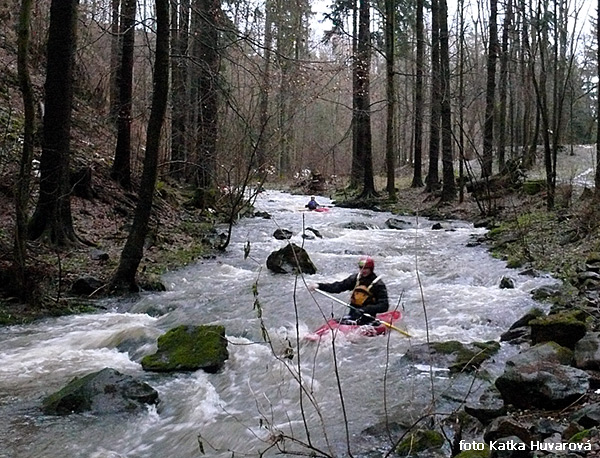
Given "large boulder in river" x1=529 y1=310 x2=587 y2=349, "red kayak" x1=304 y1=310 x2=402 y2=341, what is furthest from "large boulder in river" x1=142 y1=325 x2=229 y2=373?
"large boulder in river" x1=529 y1=310 x2=587 y2=349

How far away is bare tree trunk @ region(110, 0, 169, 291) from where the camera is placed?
27.4ft

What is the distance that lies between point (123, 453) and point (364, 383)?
7.97ft

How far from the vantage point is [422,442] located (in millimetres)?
4355

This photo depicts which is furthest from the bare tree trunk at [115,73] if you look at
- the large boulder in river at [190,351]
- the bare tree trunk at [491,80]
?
the bare tree trunk at [491,80]

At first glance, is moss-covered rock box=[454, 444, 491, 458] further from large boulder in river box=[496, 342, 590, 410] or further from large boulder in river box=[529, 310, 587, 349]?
large boulder in river box=[529, 310, 587, 349]

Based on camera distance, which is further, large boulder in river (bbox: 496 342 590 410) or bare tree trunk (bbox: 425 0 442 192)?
bare tree trunk (bbox: 425 0 442 192)

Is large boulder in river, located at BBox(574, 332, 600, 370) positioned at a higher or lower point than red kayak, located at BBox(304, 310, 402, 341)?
higher

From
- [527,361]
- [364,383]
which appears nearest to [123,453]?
[364,383]

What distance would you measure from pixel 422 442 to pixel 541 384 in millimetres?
1124

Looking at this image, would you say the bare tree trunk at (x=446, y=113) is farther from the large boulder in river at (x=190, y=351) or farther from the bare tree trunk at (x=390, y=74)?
the large boulder in river at (x=190, y=351)

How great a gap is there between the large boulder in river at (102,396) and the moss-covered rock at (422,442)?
233cm

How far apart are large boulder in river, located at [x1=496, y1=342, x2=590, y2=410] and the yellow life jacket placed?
304 centimetres

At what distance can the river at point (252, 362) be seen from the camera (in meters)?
4.78

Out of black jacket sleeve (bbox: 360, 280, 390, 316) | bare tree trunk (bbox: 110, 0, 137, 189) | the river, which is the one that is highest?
bare tree trunk (bbox: 110, 0, 137, 189)
